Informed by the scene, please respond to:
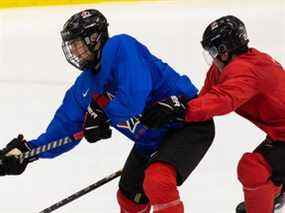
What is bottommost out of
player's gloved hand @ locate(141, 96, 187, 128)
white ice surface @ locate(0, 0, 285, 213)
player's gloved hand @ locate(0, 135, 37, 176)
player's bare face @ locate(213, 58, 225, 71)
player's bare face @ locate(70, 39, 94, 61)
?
white ice surface @ locate(0, 0, 285, 213)

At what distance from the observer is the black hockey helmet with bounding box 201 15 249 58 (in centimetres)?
236

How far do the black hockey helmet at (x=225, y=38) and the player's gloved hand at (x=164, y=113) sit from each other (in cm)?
32

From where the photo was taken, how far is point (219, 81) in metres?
2.34

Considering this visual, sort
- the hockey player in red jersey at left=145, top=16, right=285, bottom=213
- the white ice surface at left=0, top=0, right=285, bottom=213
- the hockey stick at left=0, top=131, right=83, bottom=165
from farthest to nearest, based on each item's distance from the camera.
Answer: the white ice surface at left=0, top=0, right=285, bottom=213 < the hockey stick at left=0, top=131, right=83, bottom=165 < the hockey player in red jersey at left=145, top=16, right=285, bottom=213

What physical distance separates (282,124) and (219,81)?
0.87 ft

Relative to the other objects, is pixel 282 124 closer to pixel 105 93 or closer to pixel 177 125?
pixel 177 125

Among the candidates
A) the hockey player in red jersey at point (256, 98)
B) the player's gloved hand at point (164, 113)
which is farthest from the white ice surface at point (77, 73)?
the player's gloved hand at point (164, 113)

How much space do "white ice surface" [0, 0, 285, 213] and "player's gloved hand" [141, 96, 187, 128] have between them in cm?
76

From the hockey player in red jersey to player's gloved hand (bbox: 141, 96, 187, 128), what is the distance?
134 millimetres

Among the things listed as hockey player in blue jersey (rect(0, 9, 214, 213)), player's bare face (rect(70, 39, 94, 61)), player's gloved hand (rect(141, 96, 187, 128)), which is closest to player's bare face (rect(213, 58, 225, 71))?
hockey player in blue jersey (rect(0, 9, 214, 213))

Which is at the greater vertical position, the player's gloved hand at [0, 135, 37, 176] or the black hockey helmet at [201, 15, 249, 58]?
the black hockey helmet at [201, 15, 249, 58]

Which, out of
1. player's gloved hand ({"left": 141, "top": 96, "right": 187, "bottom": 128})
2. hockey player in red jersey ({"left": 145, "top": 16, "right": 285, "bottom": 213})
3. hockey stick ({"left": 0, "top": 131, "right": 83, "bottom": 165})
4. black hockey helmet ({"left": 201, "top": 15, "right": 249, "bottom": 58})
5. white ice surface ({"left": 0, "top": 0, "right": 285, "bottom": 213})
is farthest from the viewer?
Result: white ice surface ({"left": 0, "top": 0, "right": 285, "bottom": 213})

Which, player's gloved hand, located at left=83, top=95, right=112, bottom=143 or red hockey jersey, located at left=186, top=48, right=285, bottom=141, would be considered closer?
red hockey jersey, located at left=186, top=48, right=285, bottom=141

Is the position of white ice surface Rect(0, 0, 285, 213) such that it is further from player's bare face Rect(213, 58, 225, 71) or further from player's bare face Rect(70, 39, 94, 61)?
player's bare face Rect(70, 39, 94, 61)
